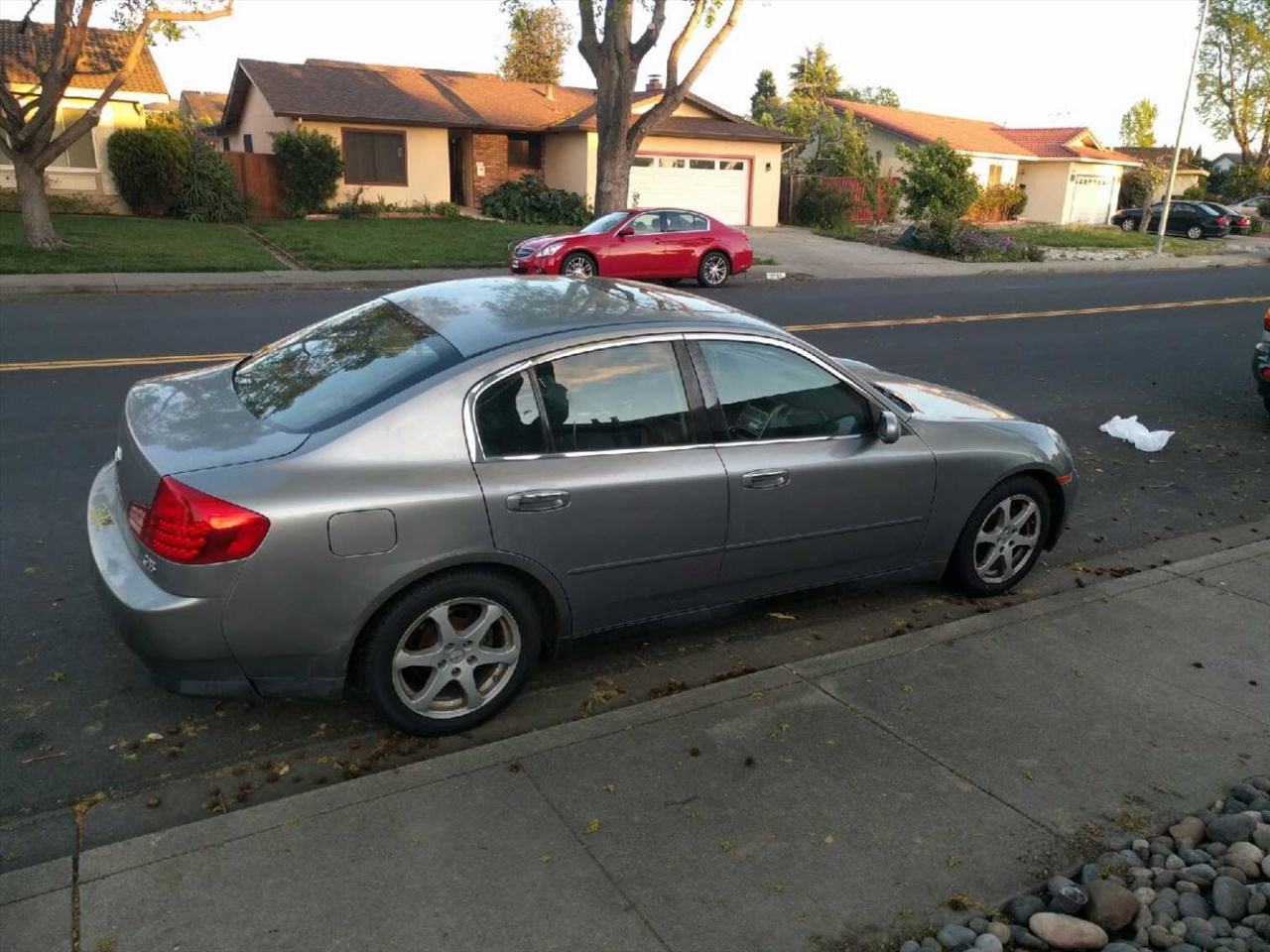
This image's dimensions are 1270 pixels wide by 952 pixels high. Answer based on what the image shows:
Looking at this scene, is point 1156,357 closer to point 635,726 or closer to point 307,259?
point 635,726

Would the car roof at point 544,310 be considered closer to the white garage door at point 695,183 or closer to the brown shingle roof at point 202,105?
the white garage door at point 695,183

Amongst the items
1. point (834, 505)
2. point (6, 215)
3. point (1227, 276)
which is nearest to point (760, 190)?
point (1227, 276)

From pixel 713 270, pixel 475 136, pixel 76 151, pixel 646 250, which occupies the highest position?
pixel 475 136

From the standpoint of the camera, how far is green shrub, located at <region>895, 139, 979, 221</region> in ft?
102

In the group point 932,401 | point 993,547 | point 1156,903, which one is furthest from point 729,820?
point 932,401

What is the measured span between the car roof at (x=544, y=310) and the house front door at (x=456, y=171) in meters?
29.2

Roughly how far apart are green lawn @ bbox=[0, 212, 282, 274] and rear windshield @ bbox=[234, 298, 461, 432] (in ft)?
50.2

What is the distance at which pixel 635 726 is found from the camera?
3.79 meters

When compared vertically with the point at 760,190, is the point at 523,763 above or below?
below

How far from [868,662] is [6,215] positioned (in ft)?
88.2

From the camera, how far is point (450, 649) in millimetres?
3686

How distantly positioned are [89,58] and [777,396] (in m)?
28.4

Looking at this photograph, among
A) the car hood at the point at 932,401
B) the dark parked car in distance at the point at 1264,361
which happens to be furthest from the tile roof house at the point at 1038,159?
the car hood at the point at 932,401

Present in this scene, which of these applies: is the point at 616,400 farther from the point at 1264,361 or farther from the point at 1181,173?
the point at 1181,173
